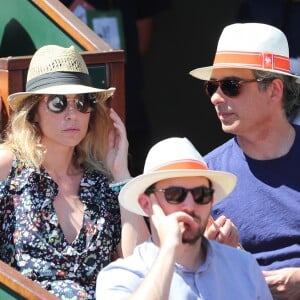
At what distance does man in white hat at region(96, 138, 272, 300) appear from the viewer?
11.3ft

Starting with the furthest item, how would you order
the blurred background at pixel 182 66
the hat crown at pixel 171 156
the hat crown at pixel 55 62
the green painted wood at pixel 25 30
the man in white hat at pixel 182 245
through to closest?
1. the blurred background at pixel 182 66
2. the green painted wood at pixel 25 30
3. the hat crown at pixel 55 62
4. the hat crown at pixel 171 156
5. the man in white hat at pixel 182 245

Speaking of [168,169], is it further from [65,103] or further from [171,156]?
[65,103]

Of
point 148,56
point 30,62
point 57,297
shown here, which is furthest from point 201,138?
point 57,297

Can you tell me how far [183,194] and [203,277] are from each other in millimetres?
266

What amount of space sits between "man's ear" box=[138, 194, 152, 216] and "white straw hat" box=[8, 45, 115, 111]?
0.78 meters

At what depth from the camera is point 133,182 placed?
11.7 ft

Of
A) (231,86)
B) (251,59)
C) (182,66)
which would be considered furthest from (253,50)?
(182,66)

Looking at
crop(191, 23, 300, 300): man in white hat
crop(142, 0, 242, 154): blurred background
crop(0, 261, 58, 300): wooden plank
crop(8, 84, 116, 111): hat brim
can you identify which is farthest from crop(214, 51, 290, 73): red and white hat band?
crop(142, 0, 242, 154): blurred background

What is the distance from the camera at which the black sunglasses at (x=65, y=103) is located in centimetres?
428

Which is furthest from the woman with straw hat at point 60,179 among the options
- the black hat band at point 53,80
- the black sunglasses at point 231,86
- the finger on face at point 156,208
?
the finger on face at point 156,208

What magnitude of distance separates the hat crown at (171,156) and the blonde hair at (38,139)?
2.56 feet

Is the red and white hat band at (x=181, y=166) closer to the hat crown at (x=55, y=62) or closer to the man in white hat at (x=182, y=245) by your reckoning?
the man in white hat at (x=182, y=245)

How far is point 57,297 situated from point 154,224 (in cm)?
62

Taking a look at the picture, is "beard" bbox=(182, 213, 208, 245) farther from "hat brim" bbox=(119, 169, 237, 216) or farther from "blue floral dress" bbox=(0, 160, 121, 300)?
"blue floral dress" bbox=(0, 160, 121, 300)
